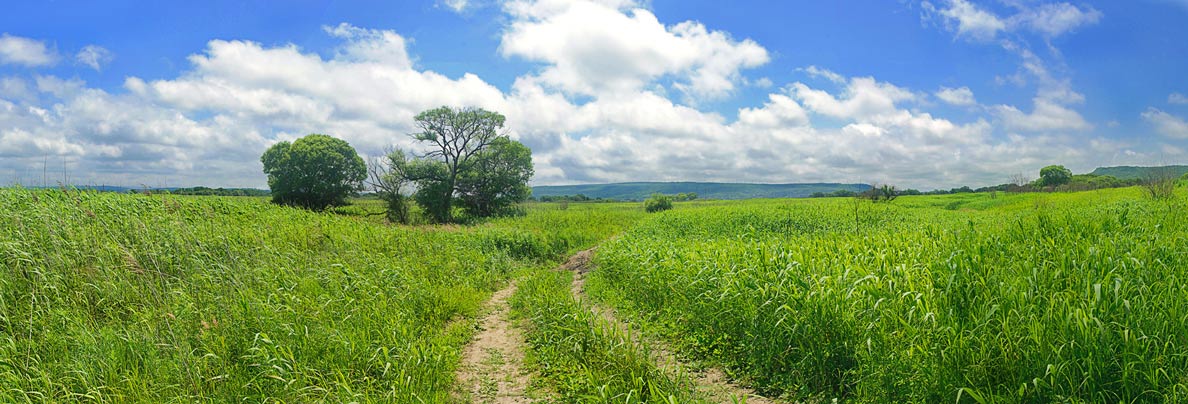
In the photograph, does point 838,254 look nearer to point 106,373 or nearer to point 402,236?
point 106,373

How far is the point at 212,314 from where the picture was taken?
589cm

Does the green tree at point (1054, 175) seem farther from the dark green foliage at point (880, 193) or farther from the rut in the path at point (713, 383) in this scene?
the rut in the path at point (713, 383)

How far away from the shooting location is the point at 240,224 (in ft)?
42.6

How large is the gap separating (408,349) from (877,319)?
15.2 ft

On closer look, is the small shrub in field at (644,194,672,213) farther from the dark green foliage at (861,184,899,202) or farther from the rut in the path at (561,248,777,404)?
the rut in the path at (561,248,777,404)

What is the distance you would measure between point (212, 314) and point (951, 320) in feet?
25.0

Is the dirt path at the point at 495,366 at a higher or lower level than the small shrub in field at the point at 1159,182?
lower

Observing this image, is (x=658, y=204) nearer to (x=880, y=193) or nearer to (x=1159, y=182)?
(x=880, y=193)

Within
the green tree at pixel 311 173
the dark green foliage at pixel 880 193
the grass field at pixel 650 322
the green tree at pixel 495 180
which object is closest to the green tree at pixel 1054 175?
the dark green foliage at pixel 880 193

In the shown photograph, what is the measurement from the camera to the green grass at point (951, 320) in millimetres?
3451

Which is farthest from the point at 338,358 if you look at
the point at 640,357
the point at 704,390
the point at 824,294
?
the point at 824,294

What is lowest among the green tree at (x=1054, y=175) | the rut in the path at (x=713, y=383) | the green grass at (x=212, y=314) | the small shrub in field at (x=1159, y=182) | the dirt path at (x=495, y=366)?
the dirt path at (x=495, y=366)

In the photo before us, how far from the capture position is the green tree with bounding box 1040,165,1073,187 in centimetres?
7328

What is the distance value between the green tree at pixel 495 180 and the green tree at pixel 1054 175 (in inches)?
3110
